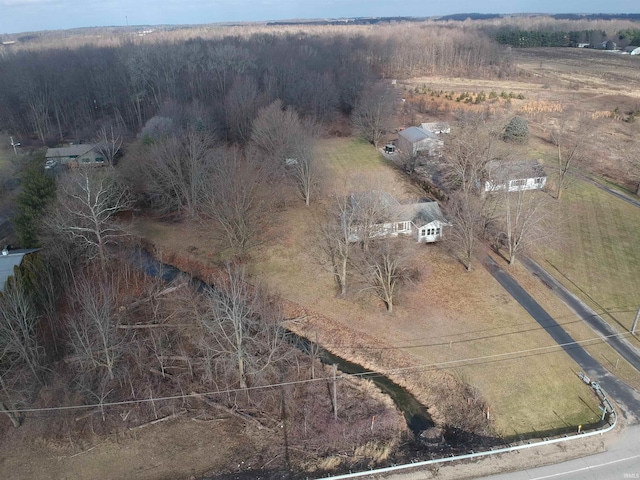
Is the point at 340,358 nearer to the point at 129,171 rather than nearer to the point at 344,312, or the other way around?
the point at 344,312

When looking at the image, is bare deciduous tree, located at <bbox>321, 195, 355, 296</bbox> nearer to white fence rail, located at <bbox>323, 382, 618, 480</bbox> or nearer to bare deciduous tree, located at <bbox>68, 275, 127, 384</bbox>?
white fence rail, located at <bbox>323, 382, 618, 480</bbox>

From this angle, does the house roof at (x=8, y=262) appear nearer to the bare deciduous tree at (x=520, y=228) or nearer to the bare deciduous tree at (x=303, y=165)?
the bare deciduous tree at (x=303, y=165)

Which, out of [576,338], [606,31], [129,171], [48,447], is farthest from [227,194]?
[606,31]

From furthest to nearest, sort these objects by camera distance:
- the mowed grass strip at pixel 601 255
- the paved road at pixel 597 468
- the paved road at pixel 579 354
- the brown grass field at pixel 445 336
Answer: the mowed grass strip at pixel 601 255 → the brown grass field at pixel 445 336 → the paved road at pixel 579 354 → the paved road at pixel 597 468

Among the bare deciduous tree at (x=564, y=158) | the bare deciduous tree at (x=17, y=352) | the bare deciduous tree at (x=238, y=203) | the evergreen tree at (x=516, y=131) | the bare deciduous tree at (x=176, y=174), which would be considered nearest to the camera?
the bare deciduous tree at (x=17, y=352)

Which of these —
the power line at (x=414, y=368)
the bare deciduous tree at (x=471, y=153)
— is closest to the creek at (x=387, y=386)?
the power line at (x=414, y=368)

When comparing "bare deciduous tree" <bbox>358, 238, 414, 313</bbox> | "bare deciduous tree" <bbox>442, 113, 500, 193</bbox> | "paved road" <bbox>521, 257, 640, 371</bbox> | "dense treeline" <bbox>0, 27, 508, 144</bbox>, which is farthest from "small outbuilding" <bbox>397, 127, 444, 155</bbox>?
"bare deciduous tree" <bbox>358, 238, 414, 313</bbox>

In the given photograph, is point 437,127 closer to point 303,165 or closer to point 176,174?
point 303,165
